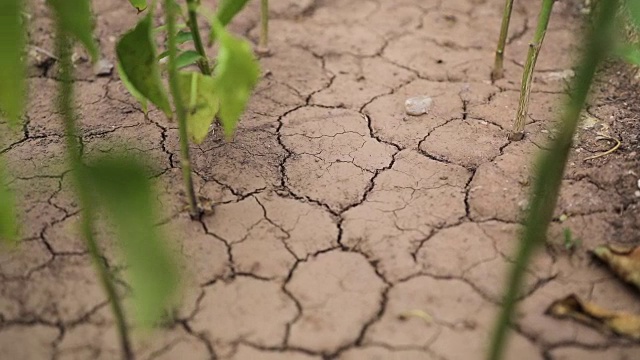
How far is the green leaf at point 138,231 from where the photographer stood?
0.89 metres

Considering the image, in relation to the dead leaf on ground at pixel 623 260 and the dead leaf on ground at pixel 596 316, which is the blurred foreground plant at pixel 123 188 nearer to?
the dead leaf on ground at pixel 596 316

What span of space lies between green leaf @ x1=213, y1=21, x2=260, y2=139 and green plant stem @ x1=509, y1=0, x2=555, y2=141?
2.50 feet

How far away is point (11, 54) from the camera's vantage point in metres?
0.91

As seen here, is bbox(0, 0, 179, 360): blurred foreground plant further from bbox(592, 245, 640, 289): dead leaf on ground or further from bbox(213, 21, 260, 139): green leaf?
bbox(592, 245, 640, 289): dead leaf on ground

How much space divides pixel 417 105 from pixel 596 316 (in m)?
0.84

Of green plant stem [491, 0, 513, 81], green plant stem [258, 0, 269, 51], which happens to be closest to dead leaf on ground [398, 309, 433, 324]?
green plant stem [491, 0, 513, 81]

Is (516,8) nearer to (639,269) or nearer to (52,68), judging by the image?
(639,269)

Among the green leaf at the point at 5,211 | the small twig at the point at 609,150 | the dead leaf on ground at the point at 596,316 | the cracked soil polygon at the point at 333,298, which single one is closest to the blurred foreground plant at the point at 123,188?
the green leaf at the point at 5,211

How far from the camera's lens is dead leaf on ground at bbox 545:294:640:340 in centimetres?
132

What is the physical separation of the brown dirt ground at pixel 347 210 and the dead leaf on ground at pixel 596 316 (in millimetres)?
21

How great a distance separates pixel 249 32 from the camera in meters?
2.40

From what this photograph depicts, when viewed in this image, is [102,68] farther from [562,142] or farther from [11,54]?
[562,142]

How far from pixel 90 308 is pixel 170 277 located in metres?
0.58

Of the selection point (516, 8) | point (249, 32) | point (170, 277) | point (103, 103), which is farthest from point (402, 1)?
point (170, 277)
